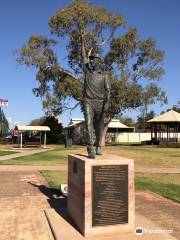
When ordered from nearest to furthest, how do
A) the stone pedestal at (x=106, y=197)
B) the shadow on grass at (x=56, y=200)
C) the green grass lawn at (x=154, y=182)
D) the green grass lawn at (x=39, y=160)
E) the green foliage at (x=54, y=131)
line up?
the stone pedestal at (x=106, y=197)
the shadow on grass at (x=56, y=200)
the green grass lawn at (x=154, y=182)
the green grass lawn at (x=39, y=160)
the green foliage at (x=54, y=131)

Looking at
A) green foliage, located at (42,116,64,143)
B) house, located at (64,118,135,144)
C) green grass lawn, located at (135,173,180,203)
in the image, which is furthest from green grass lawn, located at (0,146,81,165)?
house, located at (64,118,135,144)

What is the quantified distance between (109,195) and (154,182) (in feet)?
26.2

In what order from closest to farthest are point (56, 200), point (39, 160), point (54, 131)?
point (56, 200) → point (39, 160) → point (54, 131)

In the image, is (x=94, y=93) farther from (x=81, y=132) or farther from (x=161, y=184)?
(x=81, y=132)

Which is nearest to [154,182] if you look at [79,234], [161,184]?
[161,184]

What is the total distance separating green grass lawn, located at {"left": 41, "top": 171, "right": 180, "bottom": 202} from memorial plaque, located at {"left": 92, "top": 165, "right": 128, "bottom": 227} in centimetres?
432

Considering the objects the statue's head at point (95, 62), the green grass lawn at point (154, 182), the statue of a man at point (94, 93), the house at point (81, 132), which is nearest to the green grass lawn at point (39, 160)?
the green grass lawn at point (154, 182)

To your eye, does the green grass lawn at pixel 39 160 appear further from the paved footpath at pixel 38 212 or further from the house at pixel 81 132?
the house at pixel 81 132

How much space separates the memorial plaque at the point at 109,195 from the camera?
7.64 metres

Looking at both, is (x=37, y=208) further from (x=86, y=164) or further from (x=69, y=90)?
(x=69, y=90)

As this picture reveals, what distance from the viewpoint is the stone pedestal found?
24.9ft

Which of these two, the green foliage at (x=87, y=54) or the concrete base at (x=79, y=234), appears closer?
the concrete base at (x=79, y=234)

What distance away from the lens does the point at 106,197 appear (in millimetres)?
7680

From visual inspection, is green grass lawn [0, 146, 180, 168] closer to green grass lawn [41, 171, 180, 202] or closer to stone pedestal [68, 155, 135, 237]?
green grass lawn [41, 171, 180, 202]
